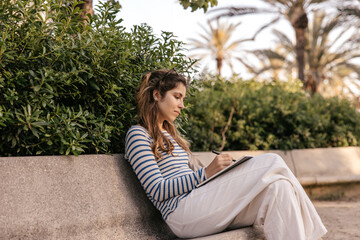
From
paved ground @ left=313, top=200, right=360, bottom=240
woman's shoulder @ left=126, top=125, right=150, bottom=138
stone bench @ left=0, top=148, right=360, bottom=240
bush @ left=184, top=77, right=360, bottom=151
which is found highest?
woman's shoulder @ left=126, top=125, right=150, bottom=138

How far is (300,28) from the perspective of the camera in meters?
14.5

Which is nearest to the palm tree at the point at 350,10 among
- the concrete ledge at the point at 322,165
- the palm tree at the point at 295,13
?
the palm tree at the point at 295,13

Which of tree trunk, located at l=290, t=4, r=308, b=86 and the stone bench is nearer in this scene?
the stone bench

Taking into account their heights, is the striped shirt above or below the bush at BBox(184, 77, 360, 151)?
above

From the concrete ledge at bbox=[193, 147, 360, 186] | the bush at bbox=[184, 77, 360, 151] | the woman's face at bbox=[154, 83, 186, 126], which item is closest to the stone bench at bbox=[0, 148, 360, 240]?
the woman's face at bbox=[154, 83, 186, 126]

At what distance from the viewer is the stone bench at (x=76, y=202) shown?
2082 mm

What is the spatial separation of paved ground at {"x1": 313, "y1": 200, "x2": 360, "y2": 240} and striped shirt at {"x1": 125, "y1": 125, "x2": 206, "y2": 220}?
2011 millimetres

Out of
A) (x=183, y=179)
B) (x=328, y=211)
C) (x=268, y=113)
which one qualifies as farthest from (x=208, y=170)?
(x=268, y=113)

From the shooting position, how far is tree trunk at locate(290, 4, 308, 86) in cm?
1412

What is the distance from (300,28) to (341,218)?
35.9 feet

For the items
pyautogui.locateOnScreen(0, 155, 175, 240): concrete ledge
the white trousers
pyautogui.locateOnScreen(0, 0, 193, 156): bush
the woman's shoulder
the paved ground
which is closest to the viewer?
pyautogui.locateOnScreen(0, 155, 175, 240): concrete ledge

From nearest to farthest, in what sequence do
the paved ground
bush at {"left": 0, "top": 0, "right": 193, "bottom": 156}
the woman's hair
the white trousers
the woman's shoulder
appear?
1. the white trousers
2. bush at {"left": 0, "top": 0, "right": 193, "bottom": 156}
3. the woman's shoulder
4. the woman's hair
5. the paved ground

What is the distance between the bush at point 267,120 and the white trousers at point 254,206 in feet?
11.2

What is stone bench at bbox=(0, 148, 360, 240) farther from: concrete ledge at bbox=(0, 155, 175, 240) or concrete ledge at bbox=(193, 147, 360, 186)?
concrete ledge at bbox=(193, 147, 360, 186)
